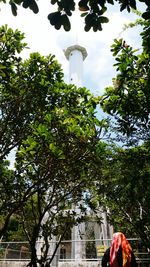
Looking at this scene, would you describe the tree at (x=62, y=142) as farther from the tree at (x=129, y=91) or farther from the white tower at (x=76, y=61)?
the white tower at (x=76, y=61)

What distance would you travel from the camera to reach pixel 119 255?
15.8 feet

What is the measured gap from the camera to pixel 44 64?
25.0ft

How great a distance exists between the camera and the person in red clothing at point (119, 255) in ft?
15.7

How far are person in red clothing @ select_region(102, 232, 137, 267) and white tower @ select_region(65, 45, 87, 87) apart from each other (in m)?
32.0

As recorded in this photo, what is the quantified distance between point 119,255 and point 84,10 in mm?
3892

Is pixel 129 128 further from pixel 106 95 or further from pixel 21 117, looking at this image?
pixel 21 117

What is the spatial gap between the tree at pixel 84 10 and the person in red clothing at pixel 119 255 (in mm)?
3612

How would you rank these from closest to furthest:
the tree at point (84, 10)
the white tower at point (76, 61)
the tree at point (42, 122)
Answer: the tree at point (84, 10) → the tree at point (42, 122) → the white tower at point (76, 61)

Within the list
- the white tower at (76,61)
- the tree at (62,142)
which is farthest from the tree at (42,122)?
the white tower at (76,61)

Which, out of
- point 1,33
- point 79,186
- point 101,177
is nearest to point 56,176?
point 79,186

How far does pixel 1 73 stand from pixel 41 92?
1.45 m

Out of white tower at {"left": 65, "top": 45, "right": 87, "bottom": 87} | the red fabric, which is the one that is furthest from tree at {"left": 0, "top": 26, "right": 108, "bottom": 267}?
white tower at {"left": 65, "top": 45, "right": 87, "bottom": 87}

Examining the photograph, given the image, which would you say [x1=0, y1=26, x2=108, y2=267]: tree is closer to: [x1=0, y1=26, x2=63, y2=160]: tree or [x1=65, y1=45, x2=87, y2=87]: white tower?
[x1=0, y1=26, x2=63, y2=160]: tree

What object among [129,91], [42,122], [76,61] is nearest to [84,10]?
[129,91]
